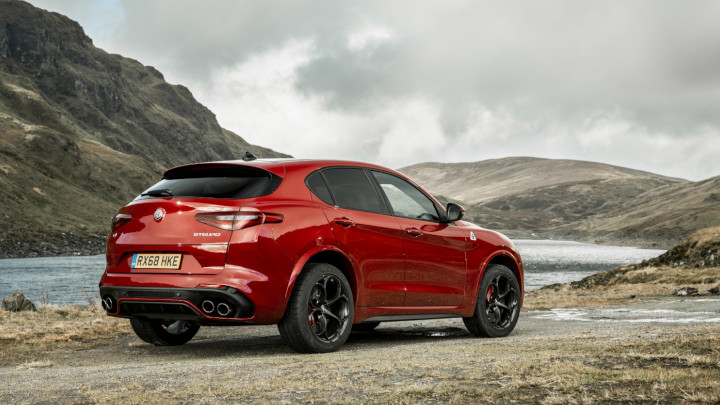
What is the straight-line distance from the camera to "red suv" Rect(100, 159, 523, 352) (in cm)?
662

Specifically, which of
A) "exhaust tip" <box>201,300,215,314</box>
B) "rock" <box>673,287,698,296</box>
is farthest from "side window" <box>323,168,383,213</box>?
"rock" <box>673,287,698,296</box>

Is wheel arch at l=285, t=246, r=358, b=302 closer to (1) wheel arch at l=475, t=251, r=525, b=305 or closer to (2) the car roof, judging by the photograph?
(2) the car roof

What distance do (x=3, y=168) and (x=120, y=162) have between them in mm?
34897

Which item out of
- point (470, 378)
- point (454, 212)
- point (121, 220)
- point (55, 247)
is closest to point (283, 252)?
point (121, 220)

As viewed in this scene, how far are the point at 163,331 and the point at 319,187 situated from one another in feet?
9.61

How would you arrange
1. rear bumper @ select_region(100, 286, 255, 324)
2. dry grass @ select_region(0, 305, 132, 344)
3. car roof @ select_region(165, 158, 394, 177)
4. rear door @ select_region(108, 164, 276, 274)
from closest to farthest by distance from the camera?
1. rear bumper @ select_region(100, 286, 255, 324)
2. rear door @ select_region(108, 164, 276, 274)
3. car roof @ select_region(165, 158, 394, 177)
4. dry grass @ select_region(0, 305, 132, 344)

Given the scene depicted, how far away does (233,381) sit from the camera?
5223 millimetres

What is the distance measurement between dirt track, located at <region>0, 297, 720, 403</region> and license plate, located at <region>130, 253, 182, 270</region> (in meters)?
0.92

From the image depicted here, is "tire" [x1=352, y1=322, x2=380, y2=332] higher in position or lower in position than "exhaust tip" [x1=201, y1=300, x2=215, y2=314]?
lower

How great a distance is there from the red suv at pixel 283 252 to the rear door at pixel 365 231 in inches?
0.5

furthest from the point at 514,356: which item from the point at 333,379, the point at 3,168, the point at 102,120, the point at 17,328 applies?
the point at 102,120

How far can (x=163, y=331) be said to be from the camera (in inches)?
343

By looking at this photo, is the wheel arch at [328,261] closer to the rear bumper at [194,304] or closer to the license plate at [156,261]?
the rear bumper at [194,304]

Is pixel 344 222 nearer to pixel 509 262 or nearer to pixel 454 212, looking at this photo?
pixel 454 212
